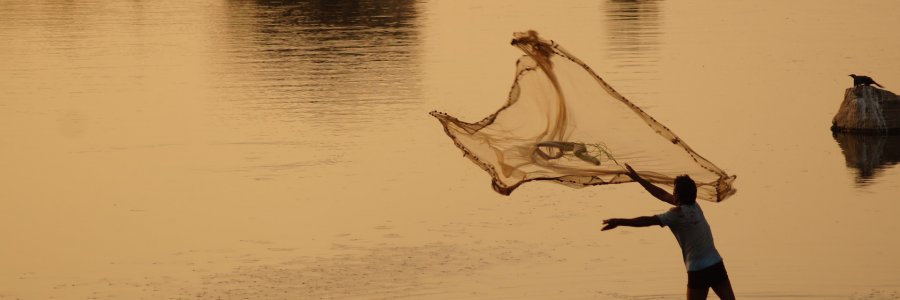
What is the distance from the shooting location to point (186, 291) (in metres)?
19.7

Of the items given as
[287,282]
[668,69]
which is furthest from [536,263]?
[668,69]

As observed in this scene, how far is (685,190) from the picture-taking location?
15039mm

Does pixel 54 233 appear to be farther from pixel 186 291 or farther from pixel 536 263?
pixel 536 263

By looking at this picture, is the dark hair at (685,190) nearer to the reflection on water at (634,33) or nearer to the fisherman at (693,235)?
the fisherman at (693,235)

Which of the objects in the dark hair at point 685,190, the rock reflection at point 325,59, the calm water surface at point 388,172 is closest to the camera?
the dark hair at point 685,190

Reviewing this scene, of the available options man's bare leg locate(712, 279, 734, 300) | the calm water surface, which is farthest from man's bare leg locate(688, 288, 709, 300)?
the calm water surface

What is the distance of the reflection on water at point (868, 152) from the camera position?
88.0ft

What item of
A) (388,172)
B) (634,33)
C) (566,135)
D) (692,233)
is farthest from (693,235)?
(634,33)

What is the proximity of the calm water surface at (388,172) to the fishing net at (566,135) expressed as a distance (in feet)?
5.88

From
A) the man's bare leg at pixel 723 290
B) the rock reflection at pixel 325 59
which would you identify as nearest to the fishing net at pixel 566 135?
the man's bare leg at pixel 723 290

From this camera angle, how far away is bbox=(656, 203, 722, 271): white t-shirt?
15.0 m

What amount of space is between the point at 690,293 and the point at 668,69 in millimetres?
24419

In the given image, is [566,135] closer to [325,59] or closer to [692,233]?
[692,233]

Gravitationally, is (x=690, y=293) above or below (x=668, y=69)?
above
